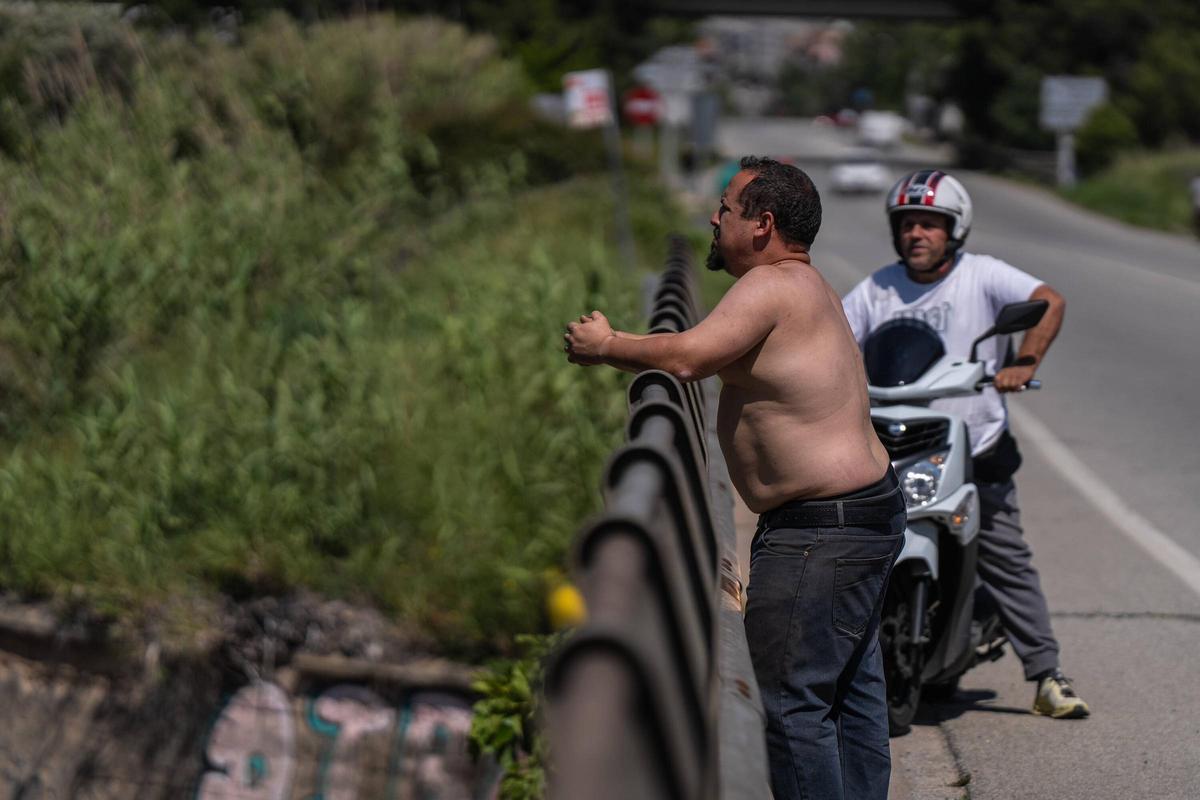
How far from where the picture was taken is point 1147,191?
4122 cm

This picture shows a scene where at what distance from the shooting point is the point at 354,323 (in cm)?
1198

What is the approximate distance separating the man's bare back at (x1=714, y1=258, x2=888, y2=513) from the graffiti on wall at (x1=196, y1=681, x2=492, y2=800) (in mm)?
5353

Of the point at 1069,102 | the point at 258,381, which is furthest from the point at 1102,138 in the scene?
the point at 258,381

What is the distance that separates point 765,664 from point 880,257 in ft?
→ 80.2

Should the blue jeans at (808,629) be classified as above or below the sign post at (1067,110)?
above

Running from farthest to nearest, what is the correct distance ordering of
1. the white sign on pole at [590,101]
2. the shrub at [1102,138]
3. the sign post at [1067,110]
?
the sign post at [1067,110] → the shrub at [1102,138] → the white sign on pole at [590,101]

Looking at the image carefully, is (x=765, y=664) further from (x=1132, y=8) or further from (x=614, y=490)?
(x=1132, y=8)

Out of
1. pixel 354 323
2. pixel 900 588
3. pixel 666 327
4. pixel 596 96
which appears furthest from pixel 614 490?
pixel 596 96

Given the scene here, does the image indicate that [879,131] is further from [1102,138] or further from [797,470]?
[797,470]

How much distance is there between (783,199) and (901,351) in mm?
1581

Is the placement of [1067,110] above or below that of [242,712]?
below

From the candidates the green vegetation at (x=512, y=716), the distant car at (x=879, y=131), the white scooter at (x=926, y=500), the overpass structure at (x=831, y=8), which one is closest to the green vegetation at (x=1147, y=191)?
the overpass structure at (x=831, y=8)

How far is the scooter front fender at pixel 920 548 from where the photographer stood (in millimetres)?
4938

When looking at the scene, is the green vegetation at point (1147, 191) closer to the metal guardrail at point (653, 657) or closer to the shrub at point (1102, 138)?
the shrub at point (1102, 138)
